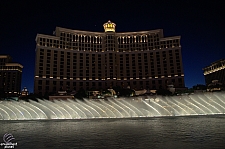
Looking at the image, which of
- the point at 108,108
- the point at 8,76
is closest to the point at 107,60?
the point at 8,76

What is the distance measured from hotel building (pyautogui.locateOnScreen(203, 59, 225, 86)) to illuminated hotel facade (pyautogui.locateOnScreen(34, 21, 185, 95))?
35319mm

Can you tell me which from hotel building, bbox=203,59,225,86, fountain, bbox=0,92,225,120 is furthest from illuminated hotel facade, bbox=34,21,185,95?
fountain, bbox=0,92,225,120

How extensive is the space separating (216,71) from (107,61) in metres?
80.3

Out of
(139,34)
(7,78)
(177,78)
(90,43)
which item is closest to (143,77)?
(177,78)

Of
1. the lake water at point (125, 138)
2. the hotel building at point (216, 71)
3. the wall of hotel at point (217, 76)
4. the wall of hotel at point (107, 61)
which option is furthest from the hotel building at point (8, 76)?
the hotel building at point (216, 71)

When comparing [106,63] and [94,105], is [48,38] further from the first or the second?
[94,105]

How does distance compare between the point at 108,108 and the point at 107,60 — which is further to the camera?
the point at 107,60

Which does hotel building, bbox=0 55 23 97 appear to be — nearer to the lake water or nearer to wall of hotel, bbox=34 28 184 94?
wall of hotel, bbox=34 28 184 94

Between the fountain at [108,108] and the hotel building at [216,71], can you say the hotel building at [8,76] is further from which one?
the hotel building at [216,71]

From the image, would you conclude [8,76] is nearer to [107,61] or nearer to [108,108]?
[107,61]

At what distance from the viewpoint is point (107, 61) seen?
112 meters

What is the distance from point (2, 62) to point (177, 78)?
128 m

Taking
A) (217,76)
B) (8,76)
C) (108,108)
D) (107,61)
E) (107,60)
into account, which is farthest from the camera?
(8,76)

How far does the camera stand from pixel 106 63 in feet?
369
